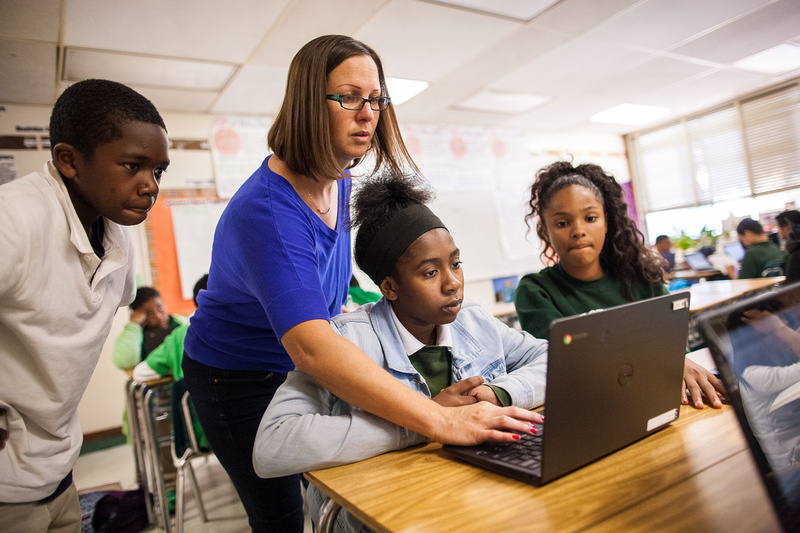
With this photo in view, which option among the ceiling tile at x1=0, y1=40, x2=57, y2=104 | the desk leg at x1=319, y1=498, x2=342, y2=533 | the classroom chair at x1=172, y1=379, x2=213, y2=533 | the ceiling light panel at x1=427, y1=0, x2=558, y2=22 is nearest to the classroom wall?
the ceiling tile at x1=0, y1=40, x2=57, y2=104

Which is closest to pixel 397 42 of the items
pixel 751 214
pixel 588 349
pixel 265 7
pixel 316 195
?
pixel 265 7

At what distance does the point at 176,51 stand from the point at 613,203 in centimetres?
273

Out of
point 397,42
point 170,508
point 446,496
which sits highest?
point 397,42

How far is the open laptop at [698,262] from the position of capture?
5.86m

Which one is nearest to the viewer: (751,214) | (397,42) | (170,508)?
(170,508)

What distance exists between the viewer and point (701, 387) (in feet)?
3.23

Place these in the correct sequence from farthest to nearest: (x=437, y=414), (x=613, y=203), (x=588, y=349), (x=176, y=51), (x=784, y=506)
→ (x=176, y=51) → (x=613, y=203) → (x=437, y=414) → (x=588, y=349) → (x=784, y=506)

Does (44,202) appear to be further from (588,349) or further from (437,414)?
(588,349)

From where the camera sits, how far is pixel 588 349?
25.4 inches

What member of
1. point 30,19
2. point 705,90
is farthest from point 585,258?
point 705,90

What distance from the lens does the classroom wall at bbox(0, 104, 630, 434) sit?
385cm

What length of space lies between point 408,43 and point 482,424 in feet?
10.3

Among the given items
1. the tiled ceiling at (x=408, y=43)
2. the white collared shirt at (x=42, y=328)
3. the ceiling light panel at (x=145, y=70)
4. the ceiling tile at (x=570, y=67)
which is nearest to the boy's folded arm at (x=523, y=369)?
the white collared shirt at (x=42, y=328)

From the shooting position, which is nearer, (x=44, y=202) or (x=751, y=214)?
(x=44, y=202)
